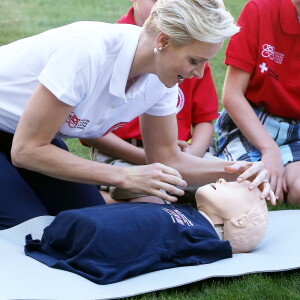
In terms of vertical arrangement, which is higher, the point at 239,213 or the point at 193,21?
the point at 193,21

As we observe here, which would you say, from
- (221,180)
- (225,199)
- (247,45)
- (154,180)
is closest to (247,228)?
(225,199)

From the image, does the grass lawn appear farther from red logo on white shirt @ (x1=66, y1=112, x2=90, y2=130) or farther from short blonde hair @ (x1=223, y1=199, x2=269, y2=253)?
red logo on white shirt @ (x1=66, y1=112, x2=90, y2=130)

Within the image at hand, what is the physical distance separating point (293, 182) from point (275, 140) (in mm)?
347

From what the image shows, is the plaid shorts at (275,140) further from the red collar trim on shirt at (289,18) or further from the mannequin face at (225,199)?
the mannequin face at (225,199)

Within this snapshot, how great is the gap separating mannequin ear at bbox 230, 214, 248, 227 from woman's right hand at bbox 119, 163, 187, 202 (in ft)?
1.12

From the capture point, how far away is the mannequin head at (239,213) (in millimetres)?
3123

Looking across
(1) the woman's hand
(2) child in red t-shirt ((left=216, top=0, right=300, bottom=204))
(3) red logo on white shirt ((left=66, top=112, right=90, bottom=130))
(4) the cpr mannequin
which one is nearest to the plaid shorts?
(2) child in red t-shirt ((left=216, top=0, right=300, bottom=204))

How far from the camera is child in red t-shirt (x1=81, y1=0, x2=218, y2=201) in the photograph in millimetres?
4023

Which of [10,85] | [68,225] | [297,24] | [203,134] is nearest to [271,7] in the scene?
[297,24]

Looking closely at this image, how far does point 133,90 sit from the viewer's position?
3.22m

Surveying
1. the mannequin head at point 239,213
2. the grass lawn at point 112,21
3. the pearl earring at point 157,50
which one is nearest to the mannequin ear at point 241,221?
the mannequin head at point 239,213

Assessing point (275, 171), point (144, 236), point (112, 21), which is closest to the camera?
point (144, 236)

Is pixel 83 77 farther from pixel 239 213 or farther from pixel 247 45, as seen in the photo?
pixel 247 45

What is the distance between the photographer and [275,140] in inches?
172
